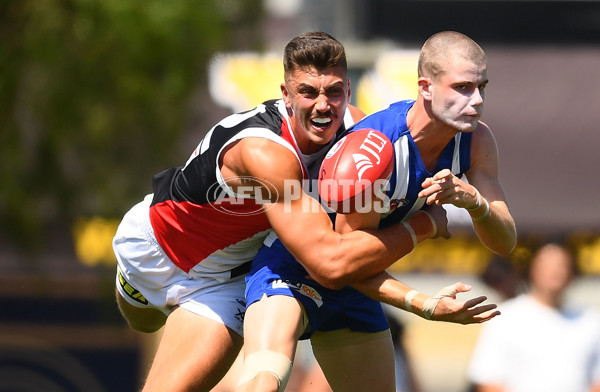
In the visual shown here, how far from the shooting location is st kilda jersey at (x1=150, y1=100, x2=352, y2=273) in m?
4.91

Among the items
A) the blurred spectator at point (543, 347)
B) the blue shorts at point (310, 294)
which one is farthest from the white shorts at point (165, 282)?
the blurred spectator at point (543, 347)

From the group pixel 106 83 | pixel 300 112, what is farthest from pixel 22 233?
pixel 300 112

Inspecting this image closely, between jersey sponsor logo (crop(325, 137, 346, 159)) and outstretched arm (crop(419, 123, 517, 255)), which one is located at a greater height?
jersey sponsor logo (crop(325, 137, 346, 159))

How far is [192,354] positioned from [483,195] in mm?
1607

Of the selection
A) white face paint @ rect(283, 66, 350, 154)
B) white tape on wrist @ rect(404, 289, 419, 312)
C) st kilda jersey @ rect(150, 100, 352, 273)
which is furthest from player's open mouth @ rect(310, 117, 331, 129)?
white tape on wrist @ rect(404, 289, 419, 312)

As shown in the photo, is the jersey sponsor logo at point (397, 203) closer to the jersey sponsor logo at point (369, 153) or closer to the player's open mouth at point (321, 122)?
the jersey sponsor logo at point (369, 153)

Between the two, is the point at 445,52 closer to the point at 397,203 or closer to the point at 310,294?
the point at 397,203

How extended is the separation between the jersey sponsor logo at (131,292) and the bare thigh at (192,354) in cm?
35

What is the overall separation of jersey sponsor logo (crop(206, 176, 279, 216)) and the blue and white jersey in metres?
0.50

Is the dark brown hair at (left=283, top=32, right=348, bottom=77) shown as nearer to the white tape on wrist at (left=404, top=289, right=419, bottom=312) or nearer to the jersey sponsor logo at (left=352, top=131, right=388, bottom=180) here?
the jersey sponsor logo at (left=352, top=131, right=388, bottom=180)

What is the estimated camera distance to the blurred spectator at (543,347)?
627 centimetres

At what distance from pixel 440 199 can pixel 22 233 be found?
6069 millimetres

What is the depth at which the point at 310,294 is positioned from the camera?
16.2 feet

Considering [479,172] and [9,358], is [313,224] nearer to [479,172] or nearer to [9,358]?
[479,172]
